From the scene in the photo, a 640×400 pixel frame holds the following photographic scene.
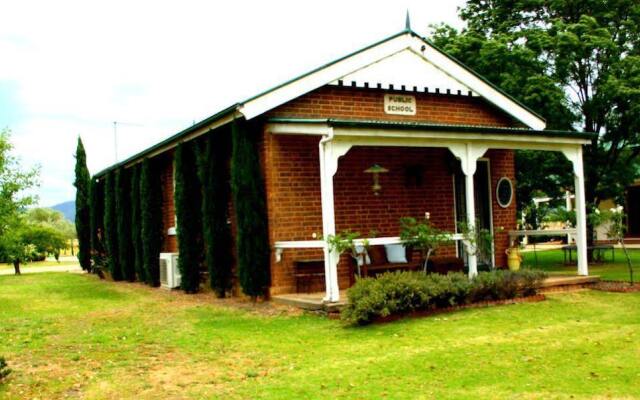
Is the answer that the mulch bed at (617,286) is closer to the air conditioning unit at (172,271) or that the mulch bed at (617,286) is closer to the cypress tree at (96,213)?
the air conditioning unit at (172,271)

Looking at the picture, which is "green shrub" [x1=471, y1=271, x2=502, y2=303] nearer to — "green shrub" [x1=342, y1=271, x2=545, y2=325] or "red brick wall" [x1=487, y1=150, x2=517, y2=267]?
"green shrub" [x1=342, y1=271, x2=545, y2=325]

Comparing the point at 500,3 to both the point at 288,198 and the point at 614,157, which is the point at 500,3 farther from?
the point at 288,198

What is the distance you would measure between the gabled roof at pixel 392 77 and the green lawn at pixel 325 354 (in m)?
3.57

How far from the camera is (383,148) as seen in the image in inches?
538

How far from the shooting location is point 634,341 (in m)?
7.73

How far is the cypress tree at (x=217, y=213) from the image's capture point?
13.1 meters

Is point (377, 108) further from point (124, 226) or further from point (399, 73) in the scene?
point (124, 226)

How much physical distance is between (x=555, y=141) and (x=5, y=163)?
11.4 m

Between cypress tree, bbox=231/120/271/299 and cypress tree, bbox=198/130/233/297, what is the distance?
110cm

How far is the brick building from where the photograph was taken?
1145cm

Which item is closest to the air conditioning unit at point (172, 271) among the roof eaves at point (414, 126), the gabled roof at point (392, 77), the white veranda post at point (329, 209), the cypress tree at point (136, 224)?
the cypress tree at point (136, 224)

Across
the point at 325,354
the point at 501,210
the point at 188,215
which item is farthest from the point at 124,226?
the point at 325,354

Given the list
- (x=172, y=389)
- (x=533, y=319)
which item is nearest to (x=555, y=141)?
(x=533, y=319)

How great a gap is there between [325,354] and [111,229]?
14071mm
